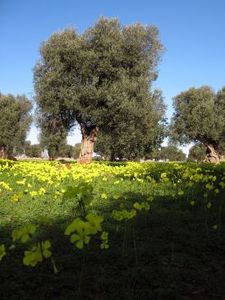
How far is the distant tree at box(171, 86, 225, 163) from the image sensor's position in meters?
56.2

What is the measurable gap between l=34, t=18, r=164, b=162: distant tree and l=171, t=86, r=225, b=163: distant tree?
83.8ft

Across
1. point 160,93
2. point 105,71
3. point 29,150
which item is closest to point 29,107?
point 160,93

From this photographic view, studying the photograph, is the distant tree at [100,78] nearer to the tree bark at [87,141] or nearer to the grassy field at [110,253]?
the tree bark at [87,141]

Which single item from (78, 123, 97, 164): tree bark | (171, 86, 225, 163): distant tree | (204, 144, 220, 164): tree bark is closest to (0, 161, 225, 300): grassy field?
(78, 123, 97, 164): tree bark

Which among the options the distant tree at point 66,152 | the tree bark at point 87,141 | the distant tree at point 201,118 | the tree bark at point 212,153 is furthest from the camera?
the distant tree at point 66,152

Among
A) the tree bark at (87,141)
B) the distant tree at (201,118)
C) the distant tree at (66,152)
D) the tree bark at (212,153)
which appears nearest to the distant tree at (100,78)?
the tree bark at (87,141)

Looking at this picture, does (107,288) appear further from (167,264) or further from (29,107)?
(29,107)

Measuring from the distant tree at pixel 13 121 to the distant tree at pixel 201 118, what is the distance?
21.5m

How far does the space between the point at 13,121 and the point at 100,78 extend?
30.1 m

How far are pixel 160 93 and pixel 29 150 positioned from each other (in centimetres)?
10716

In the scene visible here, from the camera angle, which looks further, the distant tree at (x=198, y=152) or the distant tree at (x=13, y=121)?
the distant tree at (x=198, y=152)

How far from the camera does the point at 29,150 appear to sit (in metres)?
140

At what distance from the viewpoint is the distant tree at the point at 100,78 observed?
29.4 m

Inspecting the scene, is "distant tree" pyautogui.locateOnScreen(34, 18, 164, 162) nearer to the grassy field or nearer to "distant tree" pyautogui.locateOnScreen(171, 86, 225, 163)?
the grassy field
